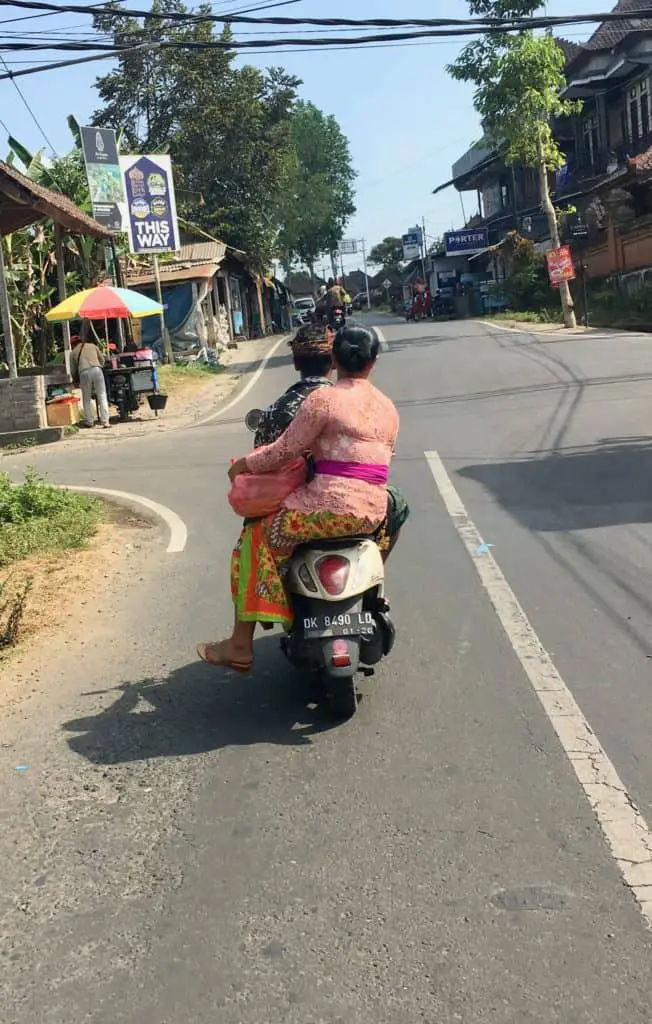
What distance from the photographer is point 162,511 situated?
381 inches

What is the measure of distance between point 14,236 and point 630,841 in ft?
67.8

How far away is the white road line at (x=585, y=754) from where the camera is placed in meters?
3.18

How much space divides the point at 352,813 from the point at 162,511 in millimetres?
6392

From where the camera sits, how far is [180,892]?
10.5 feet

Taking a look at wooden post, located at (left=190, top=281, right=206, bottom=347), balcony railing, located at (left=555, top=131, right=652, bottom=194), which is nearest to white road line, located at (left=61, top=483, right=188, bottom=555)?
wooden post, located at (left=190, top=281, right=206, bottom=347)

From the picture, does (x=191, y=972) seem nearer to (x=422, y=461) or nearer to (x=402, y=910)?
(x=402, y=910)

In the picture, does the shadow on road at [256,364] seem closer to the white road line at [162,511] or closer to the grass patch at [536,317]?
the grass patch at [536,317]

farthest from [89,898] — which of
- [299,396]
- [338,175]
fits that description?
[338,175]

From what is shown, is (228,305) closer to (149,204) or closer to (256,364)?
(256,364)

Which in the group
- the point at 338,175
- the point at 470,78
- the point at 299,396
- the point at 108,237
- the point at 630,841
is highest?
the point at 338,175

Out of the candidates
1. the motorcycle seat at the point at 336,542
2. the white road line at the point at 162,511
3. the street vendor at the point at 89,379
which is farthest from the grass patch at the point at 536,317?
the motorcycle seat at the point at 336,542

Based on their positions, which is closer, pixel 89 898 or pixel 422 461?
pixel 89 898

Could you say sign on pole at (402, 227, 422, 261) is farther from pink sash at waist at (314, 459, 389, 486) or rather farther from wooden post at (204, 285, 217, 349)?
pink sash at waist at (314, 459, 389, 486)

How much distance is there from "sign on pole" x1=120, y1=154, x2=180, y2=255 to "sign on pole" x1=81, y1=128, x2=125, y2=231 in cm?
137
